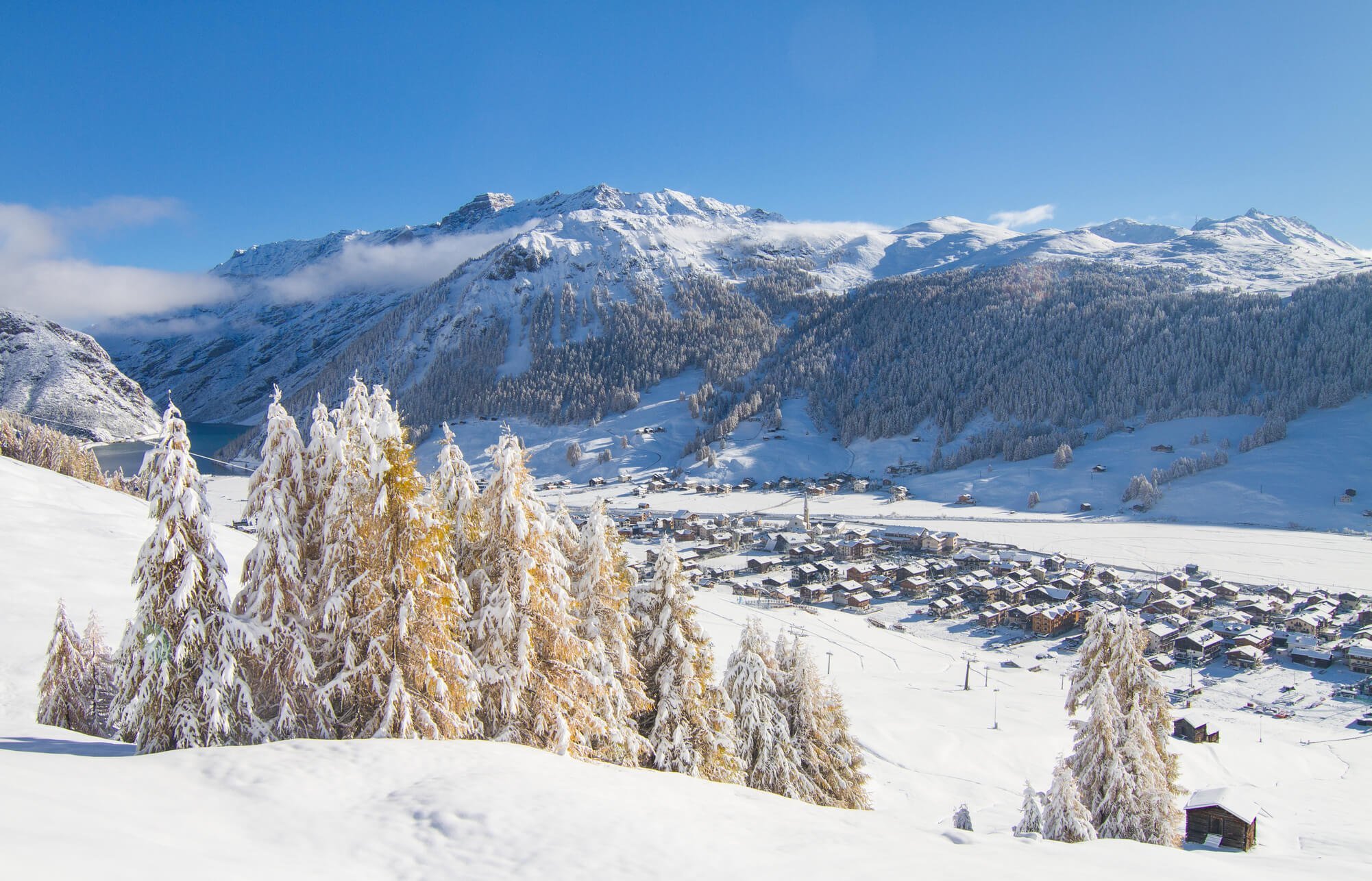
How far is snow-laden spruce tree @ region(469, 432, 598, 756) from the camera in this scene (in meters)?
16.8

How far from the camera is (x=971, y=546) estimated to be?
89.6 metres

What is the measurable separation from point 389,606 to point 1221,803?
25.6 metres

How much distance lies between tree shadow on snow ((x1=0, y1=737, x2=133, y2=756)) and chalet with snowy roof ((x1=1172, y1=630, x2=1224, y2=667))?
64434 mm

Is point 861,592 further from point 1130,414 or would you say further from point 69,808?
point 1130,414

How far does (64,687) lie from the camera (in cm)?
1995

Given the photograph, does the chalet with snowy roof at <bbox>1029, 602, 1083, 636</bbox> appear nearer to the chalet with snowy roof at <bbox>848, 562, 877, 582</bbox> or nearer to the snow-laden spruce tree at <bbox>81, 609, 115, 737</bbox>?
the chalet with snowy roof at <bbox>848, 562, 877, 582</bbox>

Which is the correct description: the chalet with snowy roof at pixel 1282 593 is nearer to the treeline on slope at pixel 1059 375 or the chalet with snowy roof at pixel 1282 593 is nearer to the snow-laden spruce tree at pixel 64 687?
the treeline on slope at pixel 1059 375

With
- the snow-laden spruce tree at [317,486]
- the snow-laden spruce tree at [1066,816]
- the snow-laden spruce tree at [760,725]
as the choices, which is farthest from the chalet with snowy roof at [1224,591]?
the snow-laden spruce tree at [317,486]

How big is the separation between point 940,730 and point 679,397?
162 m

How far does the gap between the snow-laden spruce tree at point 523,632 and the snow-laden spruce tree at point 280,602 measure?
12.5ft

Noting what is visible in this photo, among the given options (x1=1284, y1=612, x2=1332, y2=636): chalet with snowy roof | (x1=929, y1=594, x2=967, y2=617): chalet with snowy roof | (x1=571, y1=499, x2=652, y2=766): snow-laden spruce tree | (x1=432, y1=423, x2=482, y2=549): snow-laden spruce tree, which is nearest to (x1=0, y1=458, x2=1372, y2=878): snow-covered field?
(x1=571, y1=499, x2=652, y2=766): snow-laden spruce tree

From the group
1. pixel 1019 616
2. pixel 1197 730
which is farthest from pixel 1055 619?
pixel 1197 730

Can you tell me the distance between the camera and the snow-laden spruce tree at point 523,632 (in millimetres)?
16750

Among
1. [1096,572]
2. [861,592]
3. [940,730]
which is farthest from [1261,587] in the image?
[940,730]
